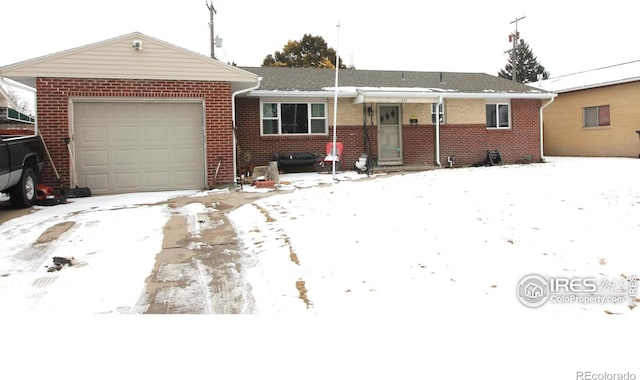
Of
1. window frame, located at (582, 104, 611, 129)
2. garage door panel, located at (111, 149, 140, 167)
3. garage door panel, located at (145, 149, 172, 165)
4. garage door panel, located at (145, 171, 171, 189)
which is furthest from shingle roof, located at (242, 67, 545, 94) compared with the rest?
garage door panel, located at (111, 149, 140, 167)

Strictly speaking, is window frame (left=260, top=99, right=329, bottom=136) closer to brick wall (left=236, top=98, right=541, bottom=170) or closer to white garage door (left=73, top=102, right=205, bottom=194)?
brick wall (left=236, top=98, right=541, bottom=170)

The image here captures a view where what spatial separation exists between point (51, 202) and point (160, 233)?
4.44 metres

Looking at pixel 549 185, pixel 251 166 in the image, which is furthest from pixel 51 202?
pixel 549 185

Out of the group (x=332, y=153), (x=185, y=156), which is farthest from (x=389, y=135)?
(x=185, y=156)

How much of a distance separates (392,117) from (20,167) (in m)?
11.8

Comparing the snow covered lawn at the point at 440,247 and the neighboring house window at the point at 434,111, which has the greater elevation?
the neighboring house window at the point at 434,111

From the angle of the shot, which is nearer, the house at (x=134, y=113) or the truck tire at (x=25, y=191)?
the truck tire at (x=25, y=191)

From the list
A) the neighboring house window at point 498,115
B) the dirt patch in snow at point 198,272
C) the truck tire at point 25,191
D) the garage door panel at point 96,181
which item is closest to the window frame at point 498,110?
the neighboring house window at point 498,115

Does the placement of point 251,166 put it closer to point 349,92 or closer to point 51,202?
point 349,92

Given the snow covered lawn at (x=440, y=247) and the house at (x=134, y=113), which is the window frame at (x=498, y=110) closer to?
the house at (x=134, y=113)

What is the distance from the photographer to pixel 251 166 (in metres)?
15.3

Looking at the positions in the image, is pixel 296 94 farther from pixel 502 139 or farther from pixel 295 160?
pixel 502 139

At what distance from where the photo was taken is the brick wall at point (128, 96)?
11133mm

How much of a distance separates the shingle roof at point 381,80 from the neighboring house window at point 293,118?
1.98 feet
